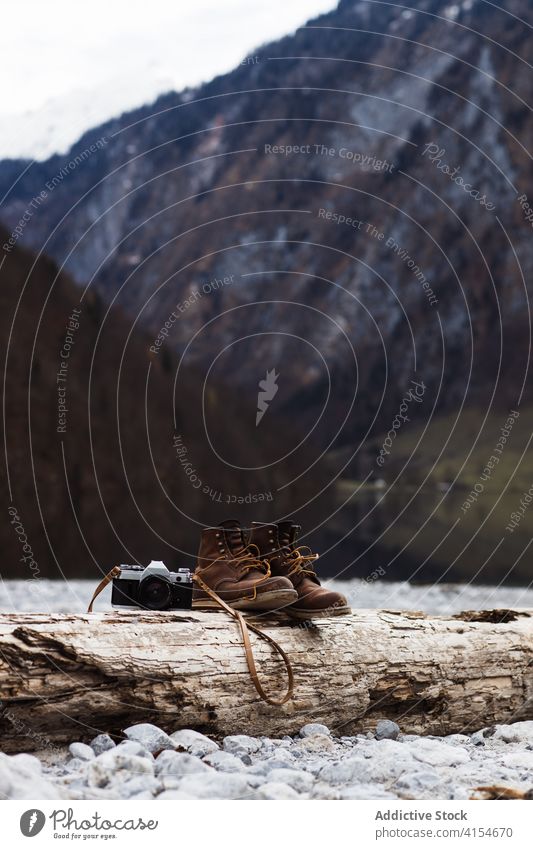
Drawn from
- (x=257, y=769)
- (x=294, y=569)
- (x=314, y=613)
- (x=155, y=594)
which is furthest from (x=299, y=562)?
(x=257, y=769)

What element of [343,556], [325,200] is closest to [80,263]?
[325,200]

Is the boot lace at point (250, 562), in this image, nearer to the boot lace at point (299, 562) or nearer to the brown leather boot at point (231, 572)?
the brown leather boot at point (231, 572)

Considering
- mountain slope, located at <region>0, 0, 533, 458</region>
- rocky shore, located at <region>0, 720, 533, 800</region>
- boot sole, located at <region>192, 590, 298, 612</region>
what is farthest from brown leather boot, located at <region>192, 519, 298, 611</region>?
mountain slope, located at <region>0, 0, 533, 458</region>

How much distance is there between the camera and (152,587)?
4.41m

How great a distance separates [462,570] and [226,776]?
65.3 feet

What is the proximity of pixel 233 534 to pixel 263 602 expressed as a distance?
44 centimetres

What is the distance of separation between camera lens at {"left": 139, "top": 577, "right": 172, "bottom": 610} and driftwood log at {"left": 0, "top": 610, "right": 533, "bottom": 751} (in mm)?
188

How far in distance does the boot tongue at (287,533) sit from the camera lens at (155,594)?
645mm

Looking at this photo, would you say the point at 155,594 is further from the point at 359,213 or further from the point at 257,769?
the point at 359,213

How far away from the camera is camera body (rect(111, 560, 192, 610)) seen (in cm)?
439

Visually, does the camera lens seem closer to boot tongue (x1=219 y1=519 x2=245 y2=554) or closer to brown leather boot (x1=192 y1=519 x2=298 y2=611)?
brown leather boot (x1=192 y1=519 x2=298 y2=611)

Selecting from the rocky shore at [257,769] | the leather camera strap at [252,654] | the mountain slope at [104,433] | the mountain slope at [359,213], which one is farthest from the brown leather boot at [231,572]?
the mountain slope at [359,213]

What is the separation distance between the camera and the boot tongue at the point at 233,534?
4.46 m
